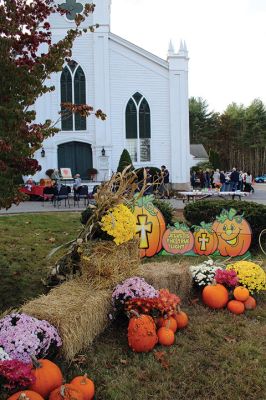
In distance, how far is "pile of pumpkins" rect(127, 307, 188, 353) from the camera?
13.9ft

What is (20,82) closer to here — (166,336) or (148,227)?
(166,336)

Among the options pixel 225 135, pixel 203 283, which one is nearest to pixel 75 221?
pixel 203 283

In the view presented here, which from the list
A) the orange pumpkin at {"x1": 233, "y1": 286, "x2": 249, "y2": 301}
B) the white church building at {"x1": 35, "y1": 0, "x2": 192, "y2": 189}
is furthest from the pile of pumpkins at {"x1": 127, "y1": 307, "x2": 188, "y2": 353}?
the white church building at {"x1": 35, "y1": 0, "x2": 192, "y2": 189}

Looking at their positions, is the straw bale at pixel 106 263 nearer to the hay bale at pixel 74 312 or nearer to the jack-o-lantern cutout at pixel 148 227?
the hay bale at pixel 74 312

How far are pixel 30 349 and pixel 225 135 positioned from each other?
72.2 metres

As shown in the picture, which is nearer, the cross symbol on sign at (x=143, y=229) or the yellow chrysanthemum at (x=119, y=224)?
the yellow chrysanthemum at (x=119, y=224)

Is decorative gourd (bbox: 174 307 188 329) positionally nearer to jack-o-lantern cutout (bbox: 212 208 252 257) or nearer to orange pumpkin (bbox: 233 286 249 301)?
orange pumpkin (bbox: 233 286 249 301)

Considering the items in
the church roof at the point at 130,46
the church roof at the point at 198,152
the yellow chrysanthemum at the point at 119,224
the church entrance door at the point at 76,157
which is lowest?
the yellow chrysanthemum at the point at 119,224

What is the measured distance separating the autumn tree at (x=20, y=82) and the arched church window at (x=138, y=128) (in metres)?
22.2

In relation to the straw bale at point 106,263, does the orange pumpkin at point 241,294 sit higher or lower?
lower

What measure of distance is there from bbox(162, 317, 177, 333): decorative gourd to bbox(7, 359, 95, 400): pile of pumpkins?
1.29m

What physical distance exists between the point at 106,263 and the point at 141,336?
1.07 meters

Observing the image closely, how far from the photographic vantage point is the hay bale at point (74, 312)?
156 inches

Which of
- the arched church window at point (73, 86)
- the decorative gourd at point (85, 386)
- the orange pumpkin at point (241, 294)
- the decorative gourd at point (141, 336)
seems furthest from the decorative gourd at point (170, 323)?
the arched church window at point (73, 86)
